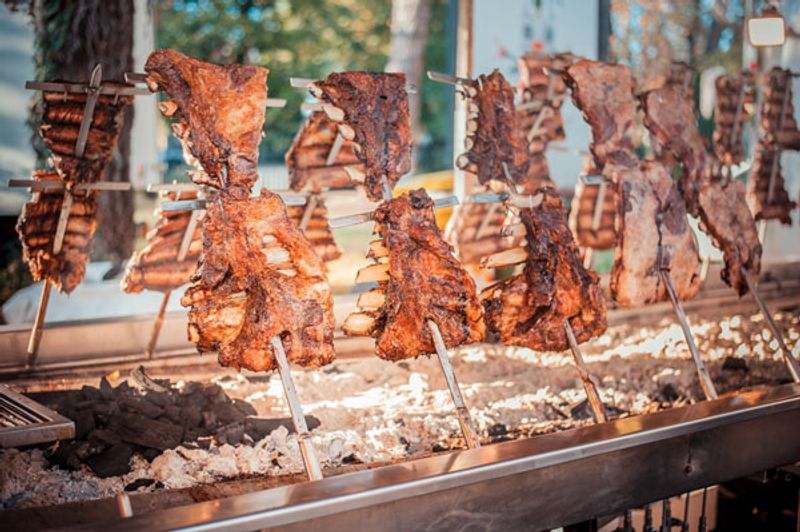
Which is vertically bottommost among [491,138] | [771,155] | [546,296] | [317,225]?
[546,296]

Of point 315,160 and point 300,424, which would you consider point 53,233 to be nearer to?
point 315,160

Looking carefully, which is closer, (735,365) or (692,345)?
(692,345)

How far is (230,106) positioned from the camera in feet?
11.4

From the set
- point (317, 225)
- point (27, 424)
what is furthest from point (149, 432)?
point (317, 225)

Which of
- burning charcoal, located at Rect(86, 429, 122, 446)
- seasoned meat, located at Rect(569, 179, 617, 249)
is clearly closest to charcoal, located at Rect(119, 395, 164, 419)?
burning charcoal, located at Rect(86, 429, 122, 446)

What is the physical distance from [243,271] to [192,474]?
0.87 metres

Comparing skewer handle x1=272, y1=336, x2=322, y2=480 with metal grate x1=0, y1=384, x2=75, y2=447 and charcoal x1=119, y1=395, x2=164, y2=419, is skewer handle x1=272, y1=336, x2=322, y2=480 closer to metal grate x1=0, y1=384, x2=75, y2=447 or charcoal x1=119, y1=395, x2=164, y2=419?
metal grate x1=0, y1=384, x2=75, y2=447

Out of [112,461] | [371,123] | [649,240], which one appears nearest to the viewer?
[112,461]

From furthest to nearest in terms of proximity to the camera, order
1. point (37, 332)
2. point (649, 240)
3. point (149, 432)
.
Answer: point (37, 332)
point (649, 240)
point (149, 432)

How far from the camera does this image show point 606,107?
460cm

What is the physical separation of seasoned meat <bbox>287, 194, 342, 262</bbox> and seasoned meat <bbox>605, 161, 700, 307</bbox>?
1.79 meters

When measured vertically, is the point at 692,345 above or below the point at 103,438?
above

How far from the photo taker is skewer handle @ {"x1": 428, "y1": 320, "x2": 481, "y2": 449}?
299 centimetres

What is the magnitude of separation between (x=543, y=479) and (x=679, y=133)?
2767 mm
